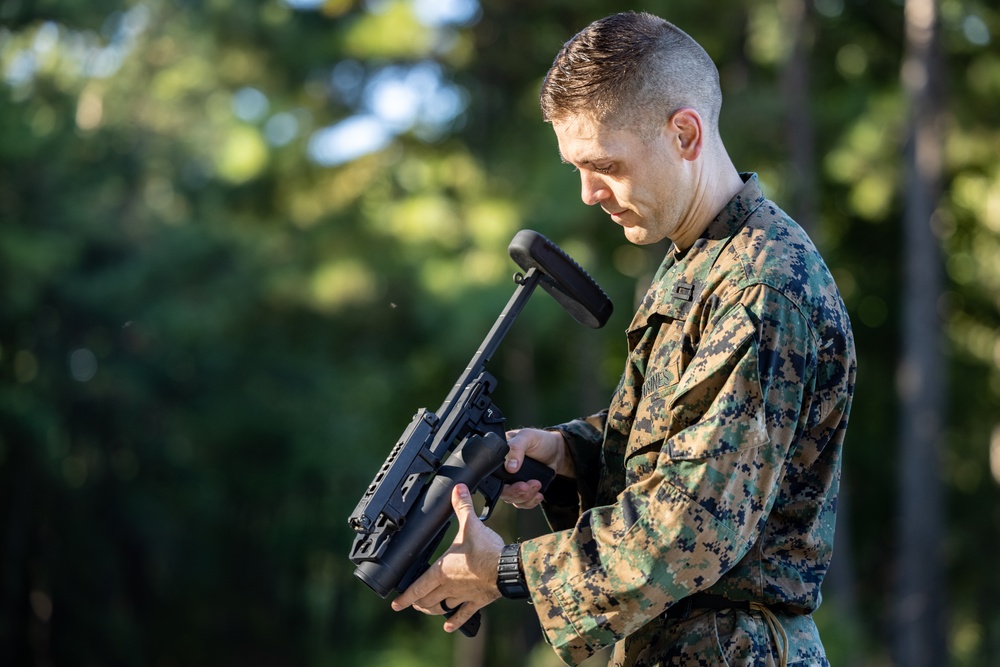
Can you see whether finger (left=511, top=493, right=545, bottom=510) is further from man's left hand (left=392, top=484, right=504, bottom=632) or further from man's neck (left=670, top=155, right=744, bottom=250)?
man's neck (left=670, top=155, right=744, bottom=250)

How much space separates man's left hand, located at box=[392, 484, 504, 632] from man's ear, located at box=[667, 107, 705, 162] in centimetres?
82

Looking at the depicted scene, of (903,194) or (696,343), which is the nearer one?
(696,343)

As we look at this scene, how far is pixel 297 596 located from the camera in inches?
997

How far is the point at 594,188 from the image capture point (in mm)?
2455

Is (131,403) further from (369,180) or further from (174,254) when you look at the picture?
(369,180)

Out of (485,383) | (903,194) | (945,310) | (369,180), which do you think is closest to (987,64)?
(903,194)

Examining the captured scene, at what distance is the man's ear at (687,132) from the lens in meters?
2.35

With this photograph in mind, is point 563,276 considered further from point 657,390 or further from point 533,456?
point 657,390

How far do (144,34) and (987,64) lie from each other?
656 inches

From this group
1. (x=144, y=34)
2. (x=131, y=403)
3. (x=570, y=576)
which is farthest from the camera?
(x=144, y=34)

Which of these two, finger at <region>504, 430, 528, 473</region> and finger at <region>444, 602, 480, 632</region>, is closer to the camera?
finger at <region>444, 602, 480, 632</region>

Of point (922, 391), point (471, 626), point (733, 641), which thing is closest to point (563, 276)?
point (471, 626)

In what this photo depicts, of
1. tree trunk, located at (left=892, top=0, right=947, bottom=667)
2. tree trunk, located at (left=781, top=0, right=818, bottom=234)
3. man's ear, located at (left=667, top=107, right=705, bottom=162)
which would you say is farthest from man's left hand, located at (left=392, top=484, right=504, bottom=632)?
tree trunk, located at (left=892, top=0, right=947, bottom=667)

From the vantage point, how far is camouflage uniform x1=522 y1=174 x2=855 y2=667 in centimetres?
213
